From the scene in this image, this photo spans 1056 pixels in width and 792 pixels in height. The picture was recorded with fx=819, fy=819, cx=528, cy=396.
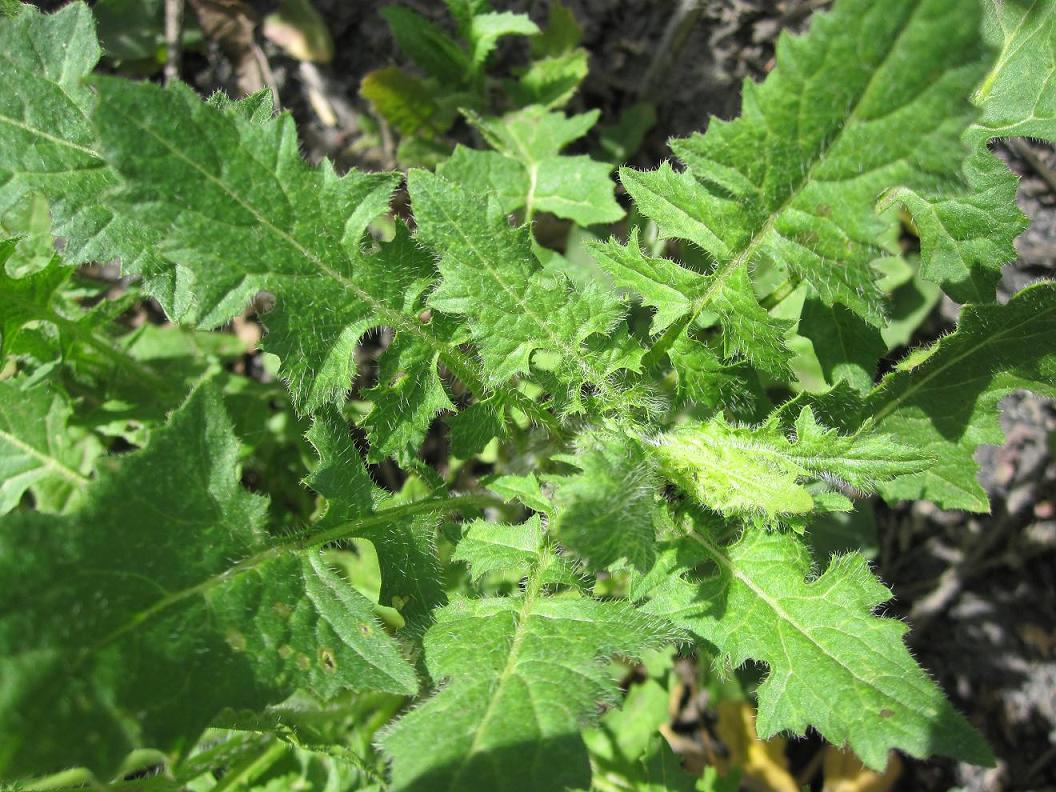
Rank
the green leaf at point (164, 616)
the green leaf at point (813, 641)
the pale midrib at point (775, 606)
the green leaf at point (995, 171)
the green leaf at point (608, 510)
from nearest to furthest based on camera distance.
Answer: the green leaf at point (164, 616)
the green leaf at point (608, 510)
the green leaf at point (813, 641)
the pale midrib at point (775, 606)
the green leaf at point (995, 171)

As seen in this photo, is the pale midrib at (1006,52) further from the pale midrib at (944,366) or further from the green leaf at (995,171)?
the pale midrib at (944,366)

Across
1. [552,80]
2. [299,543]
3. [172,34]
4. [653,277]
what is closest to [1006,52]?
[653,277]

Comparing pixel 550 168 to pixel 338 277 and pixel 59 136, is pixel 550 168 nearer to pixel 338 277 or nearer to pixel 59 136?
pixel 338 277

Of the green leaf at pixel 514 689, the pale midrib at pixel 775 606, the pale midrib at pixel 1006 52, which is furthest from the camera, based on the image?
the pale midrib at pixel 1006 52

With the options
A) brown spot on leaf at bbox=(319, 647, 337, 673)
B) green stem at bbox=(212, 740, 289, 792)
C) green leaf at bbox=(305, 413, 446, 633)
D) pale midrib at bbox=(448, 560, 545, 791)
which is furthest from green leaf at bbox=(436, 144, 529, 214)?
green stem at bbox=(212, 740, 289, 792)

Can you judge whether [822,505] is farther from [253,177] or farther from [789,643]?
[253,177]

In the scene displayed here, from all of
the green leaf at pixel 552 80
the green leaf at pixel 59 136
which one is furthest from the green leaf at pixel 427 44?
the green leaf at pixel 59 136

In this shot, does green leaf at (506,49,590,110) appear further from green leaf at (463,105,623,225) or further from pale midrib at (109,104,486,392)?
pale midrib at (109,104,486,392)

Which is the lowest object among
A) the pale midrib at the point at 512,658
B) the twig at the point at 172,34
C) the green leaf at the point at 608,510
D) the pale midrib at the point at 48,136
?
the pale midrib at the point at 512,658
